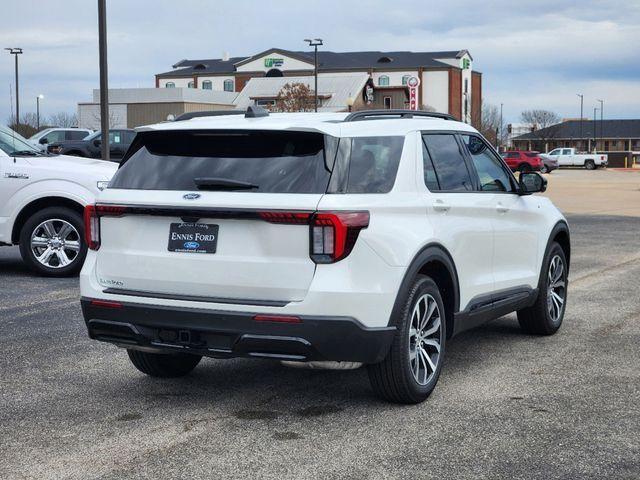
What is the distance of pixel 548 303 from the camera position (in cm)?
812

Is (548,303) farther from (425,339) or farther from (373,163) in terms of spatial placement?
(373,163)

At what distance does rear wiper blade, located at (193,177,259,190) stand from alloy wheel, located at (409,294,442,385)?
3.90 ft

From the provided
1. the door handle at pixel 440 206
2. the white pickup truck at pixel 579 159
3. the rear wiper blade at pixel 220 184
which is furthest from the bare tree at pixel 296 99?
the rear wiper blade at pixel 220 184

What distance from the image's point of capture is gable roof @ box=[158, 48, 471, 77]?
119750 mm

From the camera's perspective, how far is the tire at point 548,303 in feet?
26.3

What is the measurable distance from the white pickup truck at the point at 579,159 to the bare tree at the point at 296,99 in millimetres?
21129

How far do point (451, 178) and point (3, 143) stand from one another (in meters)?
7.29

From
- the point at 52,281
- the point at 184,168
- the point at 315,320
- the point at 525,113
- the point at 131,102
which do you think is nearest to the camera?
the point at 315,320

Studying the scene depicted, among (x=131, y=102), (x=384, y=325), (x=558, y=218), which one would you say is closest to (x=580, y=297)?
(x=558, y=218)

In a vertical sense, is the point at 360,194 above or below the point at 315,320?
above

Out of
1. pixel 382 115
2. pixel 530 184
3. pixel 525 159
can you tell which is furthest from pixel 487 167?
pixel 525 159

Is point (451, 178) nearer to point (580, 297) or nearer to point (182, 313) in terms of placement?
point (182, 313)

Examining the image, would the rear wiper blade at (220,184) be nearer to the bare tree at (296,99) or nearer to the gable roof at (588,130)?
the bare tree at (296,99)

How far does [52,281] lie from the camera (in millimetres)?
11688
